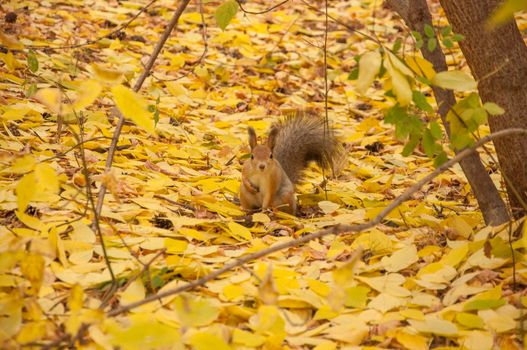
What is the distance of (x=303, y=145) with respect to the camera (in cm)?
416

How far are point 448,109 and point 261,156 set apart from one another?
128 centimetres

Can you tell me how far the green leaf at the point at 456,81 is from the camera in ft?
5.84

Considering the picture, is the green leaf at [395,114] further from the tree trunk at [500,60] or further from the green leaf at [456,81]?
the tree trunk at [500,60]

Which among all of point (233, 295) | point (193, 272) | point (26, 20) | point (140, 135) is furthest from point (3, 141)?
point (26, 20)

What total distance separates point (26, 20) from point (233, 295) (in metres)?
4.77

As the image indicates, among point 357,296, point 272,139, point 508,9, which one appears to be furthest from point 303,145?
point 508,9

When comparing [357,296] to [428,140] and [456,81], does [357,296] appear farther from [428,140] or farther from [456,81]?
[456,81]

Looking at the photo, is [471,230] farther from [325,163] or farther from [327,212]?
[325,163]

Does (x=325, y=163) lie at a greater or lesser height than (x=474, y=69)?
lesser

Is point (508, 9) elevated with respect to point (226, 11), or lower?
lower

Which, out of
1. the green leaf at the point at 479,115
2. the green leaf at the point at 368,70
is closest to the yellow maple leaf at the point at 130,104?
the green leaf at the point at 368,70

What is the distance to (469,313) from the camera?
2.26m

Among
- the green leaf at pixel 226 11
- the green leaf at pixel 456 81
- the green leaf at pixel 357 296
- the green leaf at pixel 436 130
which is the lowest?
the green leaf at pixel 357 296

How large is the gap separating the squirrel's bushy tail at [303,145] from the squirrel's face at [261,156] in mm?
168
